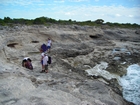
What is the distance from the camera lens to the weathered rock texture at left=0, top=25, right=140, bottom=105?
5586 mm

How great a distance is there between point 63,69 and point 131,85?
13.7 feet

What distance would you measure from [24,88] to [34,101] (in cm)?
108

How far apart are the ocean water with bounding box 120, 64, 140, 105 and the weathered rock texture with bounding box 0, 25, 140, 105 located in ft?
1.46

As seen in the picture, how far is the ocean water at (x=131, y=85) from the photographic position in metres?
7.89

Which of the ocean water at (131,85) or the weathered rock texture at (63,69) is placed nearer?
the weathered rock texture at (63,69)

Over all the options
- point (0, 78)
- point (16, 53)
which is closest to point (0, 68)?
point (0, 78)

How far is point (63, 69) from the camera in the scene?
10.4 metres

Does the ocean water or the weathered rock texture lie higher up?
the weathered rock texture

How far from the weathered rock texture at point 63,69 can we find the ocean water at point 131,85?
444 mm

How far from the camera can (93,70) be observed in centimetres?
1184

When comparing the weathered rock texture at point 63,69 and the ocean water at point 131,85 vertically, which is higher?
the weathered rock texture at point 63,69

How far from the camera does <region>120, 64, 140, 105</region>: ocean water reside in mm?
7891

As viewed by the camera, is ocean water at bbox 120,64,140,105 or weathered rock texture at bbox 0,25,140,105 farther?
ocean water at bbox 120,64,140,105

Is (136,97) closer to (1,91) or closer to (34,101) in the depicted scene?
(34,101)
